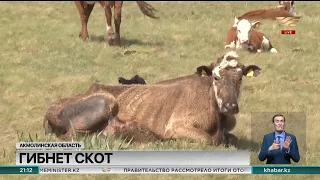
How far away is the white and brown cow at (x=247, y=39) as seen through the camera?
20.2 meters

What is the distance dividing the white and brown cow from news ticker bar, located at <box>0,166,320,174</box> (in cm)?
1108

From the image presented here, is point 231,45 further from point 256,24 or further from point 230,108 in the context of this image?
point 230,108

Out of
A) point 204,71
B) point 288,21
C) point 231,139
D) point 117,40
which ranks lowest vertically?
point 231,139

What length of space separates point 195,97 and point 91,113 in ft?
5.93

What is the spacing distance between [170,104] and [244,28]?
10127mm

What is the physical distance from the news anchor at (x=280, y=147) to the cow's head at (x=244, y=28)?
11.1 meters

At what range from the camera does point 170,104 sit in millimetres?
11773

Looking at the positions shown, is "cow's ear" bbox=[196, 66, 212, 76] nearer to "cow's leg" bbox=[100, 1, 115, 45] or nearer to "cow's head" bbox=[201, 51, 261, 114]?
"cow's head" bbox=[201, 51, 261, 114]

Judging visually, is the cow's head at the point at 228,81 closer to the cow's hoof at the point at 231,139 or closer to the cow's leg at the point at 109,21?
the cow's hoof at the point at 231,139

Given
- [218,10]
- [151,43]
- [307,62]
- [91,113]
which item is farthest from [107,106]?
[218,10]

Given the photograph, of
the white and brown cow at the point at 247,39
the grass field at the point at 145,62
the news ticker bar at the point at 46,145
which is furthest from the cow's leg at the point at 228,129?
the white and brown cow at the point at 247,39

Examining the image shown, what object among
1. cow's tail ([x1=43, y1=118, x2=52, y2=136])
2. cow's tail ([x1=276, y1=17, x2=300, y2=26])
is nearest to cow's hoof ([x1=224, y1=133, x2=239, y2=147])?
cow's tail ([x1=43, y1=118, x2=52, y2=136])

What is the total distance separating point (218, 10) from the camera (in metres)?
27.5

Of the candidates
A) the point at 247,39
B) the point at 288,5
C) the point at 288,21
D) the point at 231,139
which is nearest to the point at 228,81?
the point at 231,139
